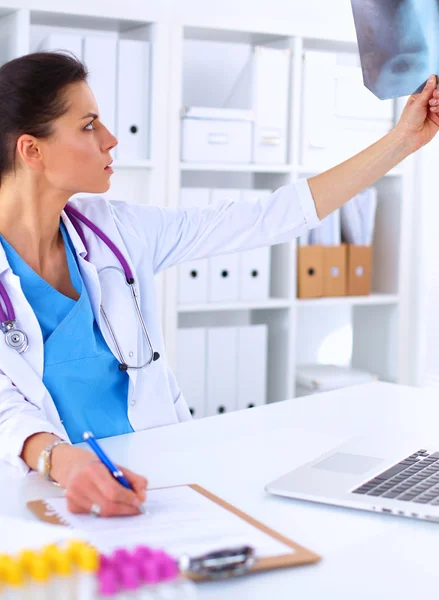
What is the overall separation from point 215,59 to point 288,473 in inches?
96.9

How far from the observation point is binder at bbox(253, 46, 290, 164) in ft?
9.84

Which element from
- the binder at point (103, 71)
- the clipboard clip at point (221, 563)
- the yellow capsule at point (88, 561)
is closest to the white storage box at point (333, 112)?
the binder at point (103, 71)

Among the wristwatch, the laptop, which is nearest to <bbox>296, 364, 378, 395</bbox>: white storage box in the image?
the laptop

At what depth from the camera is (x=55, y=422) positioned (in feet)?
4.83

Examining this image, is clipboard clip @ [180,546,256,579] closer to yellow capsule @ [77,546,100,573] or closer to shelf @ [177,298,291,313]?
yellow capsule @ [77,546,100,573]

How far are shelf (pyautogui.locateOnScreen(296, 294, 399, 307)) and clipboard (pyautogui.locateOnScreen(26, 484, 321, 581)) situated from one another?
6.81 ft

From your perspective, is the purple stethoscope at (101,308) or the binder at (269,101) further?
the binder at (269,101)

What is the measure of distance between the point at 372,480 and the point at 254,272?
1970 millimetres

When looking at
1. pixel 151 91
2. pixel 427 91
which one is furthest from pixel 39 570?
pixel 151 91

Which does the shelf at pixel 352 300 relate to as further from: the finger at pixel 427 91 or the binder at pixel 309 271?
the finger at pixel 427 91

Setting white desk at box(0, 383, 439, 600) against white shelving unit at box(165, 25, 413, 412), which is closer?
white desk at box(0, 383, 439, 600)

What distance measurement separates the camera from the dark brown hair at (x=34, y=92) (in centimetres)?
163

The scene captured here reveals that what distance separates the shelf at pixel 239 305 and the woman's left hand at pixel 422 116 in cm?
135

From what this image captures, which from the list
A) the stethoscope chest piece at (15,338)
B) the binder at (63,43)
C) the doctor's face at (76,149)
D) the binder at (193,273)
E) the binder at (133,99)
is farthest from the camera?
the binder at (193,273)
